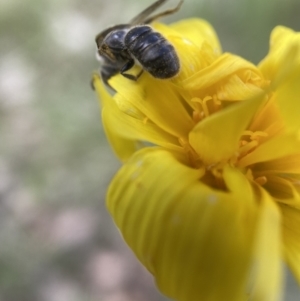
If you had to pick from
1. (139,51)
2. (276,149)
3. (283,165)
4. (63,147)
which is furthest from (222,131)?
(63,147)

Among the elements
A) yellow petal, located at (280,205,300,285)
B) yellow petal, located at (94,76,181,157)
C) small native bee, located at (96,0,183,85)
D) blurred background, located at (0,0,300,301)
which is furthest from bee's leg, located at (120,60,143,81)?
blurred background, located at (0,0,300,301)

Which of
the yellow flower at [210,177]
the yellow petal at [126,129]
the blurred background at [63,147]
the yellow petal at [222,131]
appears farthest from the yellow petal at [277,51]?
the blurred background at [63,147]

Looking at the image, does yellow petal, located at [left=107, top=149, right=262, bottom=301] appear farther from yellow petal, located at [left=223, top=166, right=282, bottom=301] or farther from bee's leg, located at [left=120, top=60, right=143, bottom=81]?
bee's leg, located at [left=120, top=60, right=143, bottom=81]

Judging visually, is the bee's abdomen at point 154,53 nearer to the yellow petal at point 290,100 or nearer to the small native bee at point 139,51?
the small native bee at point 139,51

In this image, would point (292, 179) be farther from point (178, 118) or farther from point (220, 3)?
point (220, 3)

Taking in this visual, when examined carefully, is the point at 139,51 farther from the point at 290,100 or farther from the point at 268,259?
the point at 268,259

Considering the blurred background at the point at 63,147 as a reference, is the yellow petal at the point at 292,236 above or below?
above
